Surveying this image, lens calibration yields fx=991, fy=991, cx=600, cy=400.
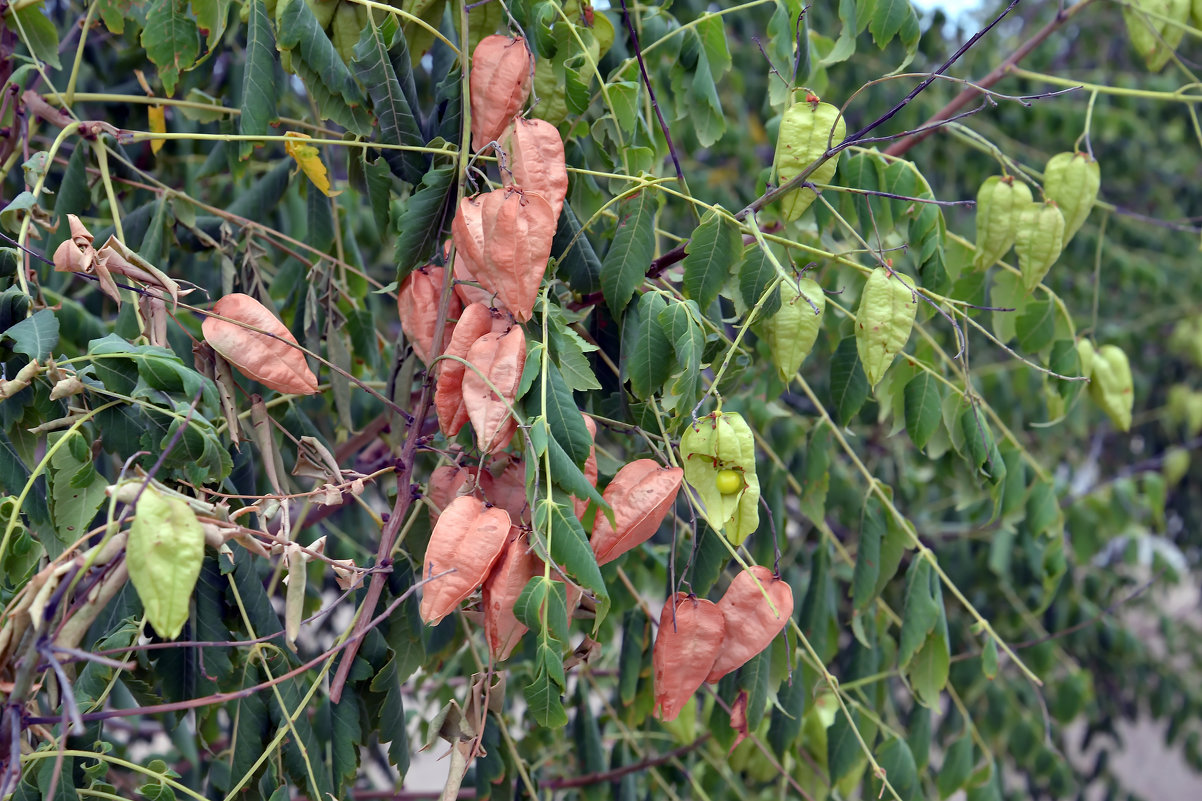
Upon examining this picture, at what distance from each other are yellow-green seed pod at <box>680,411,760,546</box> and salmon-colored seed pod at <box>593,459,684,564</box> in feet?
0.09

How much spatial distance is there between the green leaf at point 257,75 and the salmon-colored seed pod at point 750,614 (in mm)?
782

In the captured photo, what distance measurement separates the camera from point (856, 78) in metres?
3.12

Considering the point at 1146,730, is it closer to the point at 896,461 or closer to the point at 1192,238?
the point at 1192,238

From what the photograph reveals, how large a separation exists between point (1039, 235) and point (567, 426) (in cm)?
78

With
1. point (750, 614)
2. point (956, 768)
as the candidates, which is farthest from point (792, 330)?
point (956, 768)

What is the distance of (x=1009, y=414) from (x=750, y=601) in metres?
2.36

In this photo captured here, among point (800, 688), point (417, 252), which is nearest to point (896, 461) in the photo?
point (800, 688)

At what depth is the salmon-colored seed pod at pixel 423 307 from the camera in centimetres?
114

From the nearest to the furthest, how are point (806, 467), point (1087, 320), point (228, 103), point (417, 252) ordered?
point (417, 252)
point (806, 467)
point (228, 103)
point (1087, 320)

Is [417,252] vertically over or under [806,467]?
over

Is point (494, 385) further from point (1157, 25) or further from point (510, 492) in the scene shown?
point (1157, 25)

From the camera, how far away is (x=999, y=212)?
1361 millimetres

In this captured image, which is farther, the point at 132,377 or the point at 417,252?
the point at 417,252

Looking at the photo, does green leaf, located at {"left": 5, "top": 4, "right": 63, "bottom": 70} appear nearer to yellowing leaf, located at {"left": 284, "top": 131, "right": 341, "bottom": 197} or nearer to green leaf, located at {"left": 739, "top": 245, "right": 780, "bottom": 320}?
yellowing leaf, located at {"left": 284, "top": 131, "right": 341, "bottom": 197}
